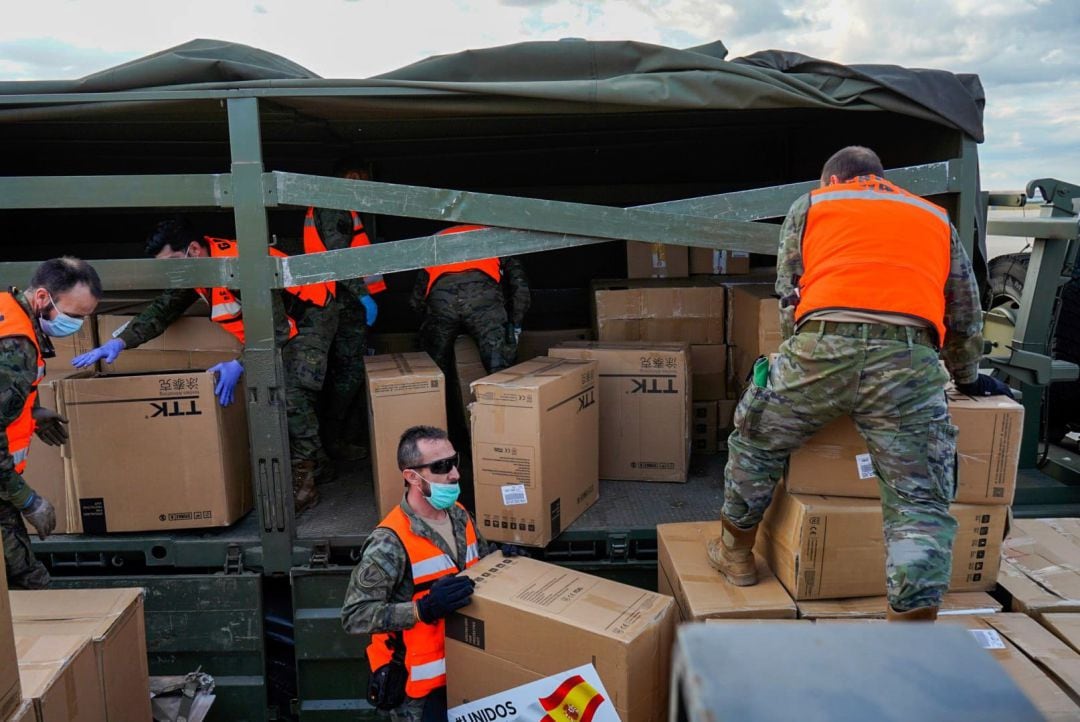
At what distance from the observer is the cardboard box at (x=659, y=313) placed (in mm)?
4824

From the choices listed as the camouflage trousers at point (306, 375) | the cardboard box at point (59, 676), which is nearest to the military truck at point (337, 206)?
the camouflage trousers at point (306, 375)

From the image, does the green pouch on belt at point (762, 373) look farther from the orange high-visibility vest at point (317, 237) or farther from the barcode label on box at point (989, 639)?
the orange high-visibility vest at point (317, 237)

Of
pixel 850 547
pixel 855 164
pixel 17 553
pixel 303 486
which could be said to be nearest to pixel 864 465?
pixel 850 547

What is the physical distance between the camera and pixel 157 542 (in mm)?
3639

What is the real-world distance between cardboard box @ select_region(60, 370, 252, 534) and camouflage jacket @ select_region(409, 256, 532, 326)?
1.38 m

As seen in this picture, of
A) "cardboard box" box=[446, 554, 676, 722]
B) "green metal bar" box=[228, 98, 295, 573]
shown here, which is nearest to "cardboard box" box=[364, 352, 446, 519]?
"green metal bar" box=[228, 98, 295, 573]

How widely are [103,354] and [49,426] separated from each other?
396 millimetres

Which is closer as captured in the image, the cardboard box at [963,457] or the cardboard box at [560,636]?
the cardboard box at [560,636]

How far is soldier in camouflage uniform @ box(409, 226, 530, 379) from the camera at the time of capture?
4609 mm

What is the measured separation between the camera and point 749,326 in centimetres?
446

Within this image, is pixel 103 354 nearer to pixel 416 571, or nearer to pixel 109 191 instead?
pixel 109 191

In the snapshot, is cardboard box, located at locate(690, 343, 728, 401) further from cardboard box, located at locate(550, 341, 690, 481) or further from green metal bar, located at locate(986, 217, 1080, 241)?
green metal bar, located at locate(986, 217, 1080, 241)

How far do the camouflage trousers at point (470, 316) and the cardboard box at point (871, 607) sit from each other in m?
2.33

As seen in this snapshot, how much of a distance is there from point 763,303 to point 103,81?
3.07 metres
